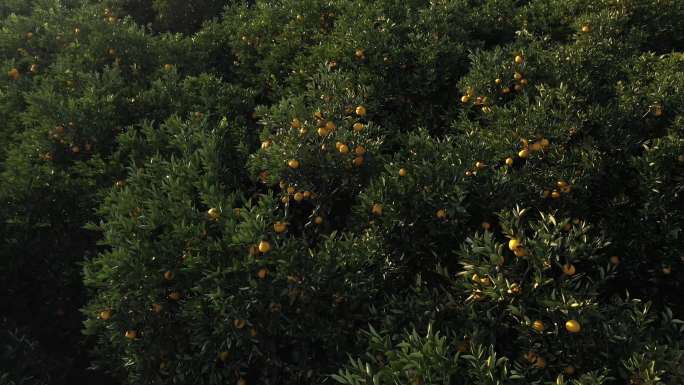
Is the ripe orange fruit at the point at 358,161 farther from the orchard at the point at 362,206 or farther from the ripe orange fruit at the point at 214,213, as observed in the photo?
the ripe orange fruit at the point at 214,213

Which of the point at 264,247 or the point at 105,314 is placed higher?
the point at 264,247

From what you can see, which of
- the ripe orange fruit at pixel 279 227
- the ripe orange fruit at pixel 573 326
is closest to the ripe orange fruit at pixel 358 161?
the ripe orange fruit at pixel 279 227

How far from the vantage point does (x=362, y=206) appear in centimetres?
331

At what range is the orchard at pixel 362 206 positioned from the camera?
8.87 feet

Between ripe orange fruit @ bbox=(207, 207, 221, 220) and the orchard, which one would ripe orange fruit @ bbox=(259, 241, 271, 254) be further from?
ripe orange fruit @ bbox=(207, 207, 221, 220)

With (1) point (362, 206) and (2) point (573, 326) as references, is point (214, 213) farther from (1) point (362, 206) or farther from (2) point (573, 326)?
(2) point (573, 326)

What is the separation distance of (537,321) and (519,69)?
2487 mm

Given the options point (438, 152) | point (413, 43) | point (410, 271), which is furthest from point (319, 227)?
point (413, 43)

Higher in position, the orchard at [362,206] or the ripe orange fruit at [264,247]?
the ripe orange fruit at [264,247]

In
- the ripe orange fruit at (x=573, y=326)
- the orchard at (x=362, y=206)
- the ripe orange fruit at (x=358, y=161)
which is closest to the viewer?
the ripe orange fruit at (x=573, y=326)

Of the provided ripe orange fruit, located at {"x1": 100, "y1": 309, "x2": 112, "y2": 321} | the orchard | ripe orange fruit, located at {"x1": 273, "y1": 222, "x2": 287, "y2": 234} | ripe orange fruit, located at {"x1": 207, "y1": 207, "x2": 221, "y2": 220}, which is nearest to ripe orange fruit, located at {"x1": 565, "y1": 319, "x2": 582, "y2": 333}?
the orchard

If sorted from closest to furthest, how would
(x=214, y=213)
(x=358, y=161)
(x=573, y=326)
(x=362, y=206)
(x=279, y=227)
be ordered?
(x=573, y=326) → (x=279, y=227) → (x=214, y=213) → (x=362, y=206) → (x=358, y=161)

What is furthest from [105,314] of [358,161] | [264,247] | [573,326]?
[573,326]

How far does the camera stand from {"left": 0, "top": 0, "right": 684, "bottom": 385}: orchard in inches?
106
